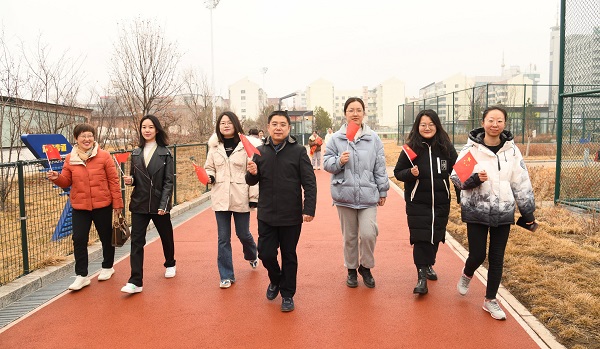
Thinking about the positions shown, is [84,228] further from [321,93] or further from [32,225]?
[321,93]

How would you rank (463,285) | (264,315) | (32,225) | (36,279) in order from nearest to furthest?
1. (264,315)
2. (463,285)
3. (36,279)
4. (32,225)

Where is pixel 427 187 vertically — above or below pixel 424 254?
above

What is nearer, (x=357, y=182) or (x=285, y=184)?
(x=285, y=184)

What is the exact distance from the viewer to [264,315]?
4559mm

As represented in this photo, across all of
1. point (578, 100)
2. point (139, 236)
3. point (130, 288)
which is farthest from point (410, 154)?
point (578, 100)

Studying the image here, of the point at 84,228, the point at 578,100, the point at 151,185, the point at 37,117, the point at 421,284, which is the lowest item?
the point at 421,284

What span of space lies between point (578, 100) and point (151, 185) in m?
9.22

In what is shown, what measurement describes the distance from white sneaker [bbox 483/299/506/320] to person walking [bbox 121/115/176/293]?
11.0 feet

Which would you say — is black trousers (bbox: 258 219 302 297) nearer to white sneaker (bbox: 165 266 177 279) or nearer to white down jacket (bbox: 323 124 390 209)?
white down jacket (bbox: 323 124 390 209)

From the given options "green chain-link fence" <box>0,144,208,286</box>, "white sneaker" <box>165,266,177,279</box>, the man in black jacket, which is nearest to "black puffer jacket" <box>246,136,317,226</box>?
the man in black jacket

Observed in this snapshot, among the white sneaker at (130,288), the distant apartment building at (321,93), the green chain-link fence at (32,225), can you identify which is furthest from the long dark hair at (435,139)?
the distant apartment building at (321,93)

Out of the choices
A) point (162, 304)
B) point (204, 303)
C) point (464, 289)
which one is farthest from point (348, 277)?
point (162, 304)

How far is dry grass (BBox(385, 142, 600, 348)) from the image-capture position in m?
4.20

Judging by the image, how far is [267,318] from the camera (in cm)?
448
